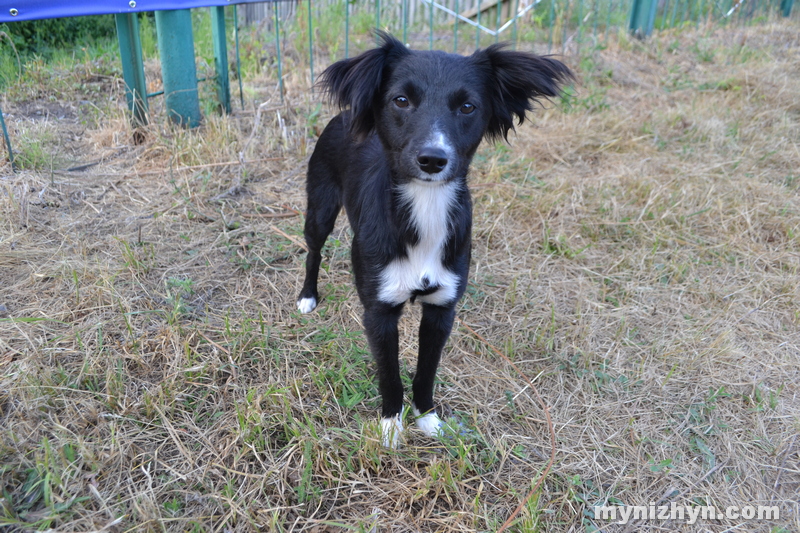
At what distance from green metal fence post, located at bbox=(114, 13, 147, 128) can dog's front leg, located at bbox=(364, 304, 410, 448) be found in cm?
312

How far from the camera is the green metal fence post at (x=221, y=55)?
14.8ft

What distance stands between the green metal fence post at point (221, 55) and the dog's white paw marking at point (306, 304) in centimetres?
242

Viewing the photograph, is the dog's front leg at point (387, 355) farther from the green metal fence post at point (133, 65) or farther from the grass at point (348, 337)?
the green metal fence post at point (133, 65)

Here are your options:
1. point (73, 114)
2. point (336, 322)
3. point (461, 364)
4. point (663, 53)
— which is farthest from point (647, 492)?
point (663, 53)

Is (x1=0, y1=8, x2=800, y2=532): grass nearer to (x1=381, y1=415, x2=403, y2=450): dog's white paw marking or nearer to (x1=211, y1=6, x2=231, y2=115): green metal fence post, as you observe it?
(x1=381, y1=415, x2=403, y2=450): dog's white paw marking

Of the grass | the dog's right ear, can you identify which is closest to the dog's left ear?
the dog's right ear

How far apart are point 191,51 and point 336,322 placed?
2.72 meters

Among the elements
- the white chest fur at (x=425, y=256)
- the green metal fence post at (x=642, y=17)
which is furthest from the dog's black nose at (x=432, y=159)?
the green metal fence post at (x=642, y=17)

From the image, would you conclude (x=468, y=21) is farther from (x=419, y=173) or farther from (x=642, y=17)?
(x=419, y=173)

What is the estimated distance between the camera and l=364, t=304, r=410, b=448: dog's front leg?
215cm

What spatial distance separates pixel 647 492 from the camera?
209 centimetres

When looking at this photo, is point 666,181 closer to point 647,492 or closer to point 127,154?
point 647,492

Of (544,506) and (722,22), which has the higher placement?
(722,22)

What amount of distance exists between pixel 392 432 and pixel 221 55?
12.1ft
